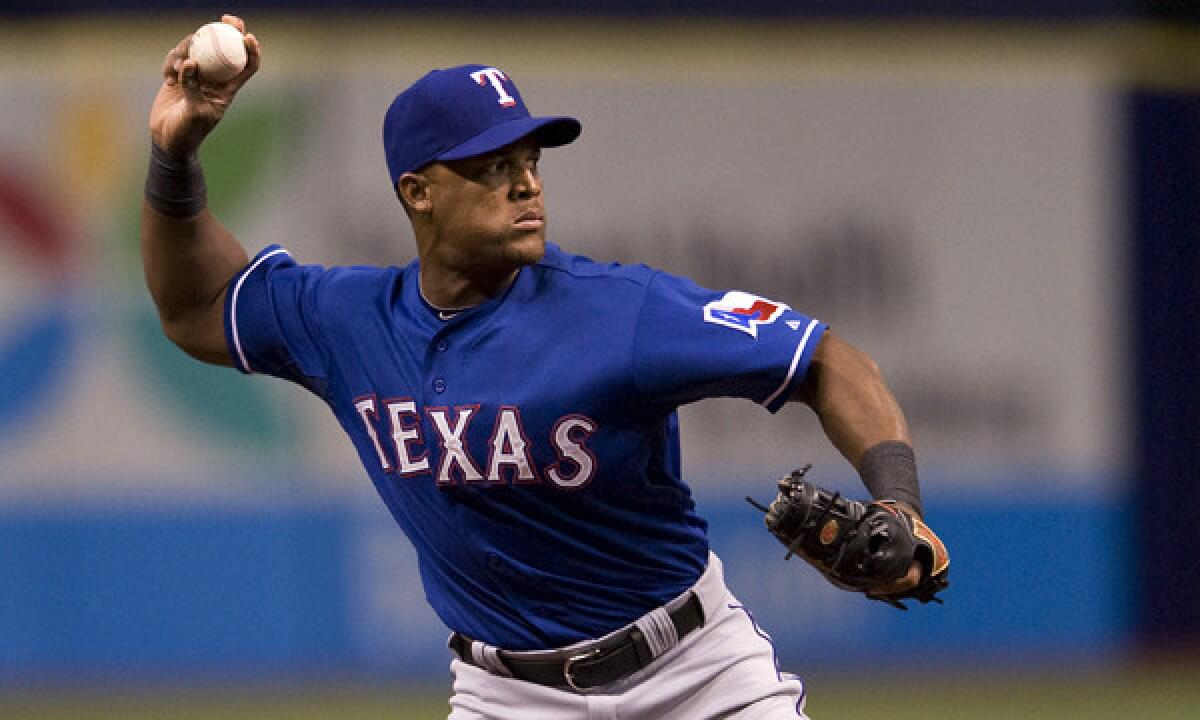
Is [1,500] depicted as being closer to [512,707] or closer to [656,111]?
[656,111]

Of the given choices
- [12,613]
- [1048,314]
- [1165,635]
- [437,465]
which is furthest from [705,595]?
[1165,635]

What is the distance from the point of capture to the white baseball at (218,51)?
459 cm

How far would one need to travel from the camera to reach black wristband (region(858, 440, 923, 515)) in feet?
13.1

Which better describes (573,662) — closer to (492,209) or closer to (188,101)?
Answer: (492,209)

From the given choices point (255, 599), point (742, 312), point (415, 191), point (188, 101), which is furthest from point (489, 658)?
point (255, 599)

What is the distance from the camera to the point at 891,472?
4.04m

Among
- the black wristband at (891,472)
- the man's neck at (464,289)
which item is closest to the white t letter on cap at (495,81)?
the man's neck at (464,289)

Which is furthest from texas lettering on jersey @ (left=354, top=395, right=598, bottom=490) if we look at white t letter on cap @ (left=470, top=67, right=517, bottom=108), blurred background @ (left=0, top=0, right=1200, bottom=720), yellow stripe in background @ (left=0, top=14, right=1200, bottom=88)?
yellow stripe in background @ (left=0, top=14, right=1200, bottom=88)

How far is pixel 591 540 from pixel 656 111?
20.9ft

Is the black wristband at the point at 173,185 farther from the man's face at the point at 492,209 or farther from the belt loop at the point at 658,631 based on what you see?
the belt loop at the point at 658,631

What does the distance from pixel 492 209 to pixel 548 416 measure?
1.69 ft

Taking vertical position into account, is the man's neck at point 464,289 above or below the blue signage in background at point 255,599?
above

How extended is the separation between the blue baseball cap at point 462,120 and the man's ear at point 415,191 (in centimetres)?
2

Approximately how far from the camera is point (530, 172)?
4.50 meters
